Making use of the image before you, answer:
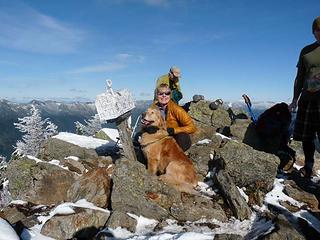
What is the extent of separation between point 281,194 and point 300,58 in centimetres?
379

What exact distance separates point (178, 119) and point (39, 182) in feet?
14.6

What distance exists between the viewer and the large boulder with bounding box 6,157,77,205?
8991 mm

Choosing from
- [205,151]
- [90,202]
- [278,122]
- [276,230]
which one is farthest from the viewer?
[278,122]

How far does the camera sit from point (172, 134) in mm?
9797

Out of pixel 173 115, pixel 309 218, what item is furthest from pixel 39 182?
pixel 309 218

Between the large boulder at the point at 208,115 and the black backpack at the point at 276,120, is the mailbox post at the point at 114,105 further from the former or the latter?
the large boulder at the point at 208,115

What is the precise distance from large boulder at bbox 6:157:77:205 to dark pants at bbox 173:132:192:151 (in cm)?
340

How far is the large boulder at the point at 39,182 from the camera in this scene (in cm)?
899

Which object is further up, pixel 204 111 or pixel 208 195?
pixel 204 111

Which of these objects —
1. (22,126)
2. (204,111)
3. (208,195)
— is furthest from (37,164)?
(22,126)

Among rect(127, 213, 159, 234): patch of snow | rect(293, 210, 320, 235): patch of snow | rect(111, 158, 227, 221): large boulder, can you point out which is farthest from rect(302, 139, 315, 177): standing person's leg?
rect(127, 213, 159, 234): patch of snow

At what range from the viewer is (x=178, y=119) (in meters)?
10.1

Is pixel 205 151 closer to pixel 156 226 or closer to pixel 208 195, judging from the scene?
pixel 208 195

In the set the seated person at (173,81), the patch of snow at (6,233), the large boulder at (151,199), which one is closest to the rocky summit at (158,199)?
the large boulder at (151,199)
